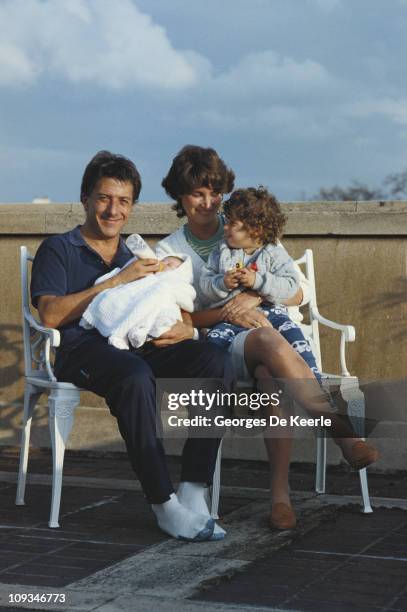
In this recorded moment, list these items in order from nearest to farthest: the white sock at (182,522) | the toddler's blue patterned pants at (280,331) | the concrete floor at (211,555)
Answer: the concrete floor at (211,555) < the white sock at (182,522) < the toddler's blue patterned pants at (280,331)

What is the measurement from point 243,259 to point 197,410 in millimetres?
771

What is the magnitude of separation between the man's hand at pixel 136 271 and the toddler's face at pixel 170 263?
0.33ft

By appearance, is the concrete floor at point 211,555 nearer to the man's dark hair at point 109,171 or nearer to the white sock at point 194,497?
the white sock at point 194,497

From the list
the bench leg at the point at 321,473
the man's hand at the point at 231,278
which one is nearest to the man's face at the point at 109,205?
the man's hand at the point at 231,278

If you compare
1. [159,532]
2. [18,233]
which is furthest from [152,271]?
[18,233]

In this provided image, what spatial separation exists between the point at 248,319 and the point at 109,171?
33.8 inches

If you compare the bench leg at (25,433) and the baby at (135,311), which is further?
the bench leg at (25,433)

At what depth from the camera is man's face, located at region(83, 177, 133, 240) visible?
14.9 feet

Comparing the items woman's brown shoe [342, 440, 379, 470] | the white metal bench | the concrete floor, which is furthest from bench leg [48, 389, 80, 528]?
woman's brown shoe [342, 440, 379, 470]

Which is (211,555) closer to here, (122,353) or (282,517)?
(282,517)

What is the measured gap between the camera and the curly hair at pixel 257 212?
4.43 meters

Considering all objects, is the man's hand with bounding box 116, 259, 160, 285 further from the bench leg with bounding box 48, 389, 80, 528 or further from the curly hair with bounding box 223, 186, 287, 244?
the bench leg with bounding box 48, 389, 80, 528

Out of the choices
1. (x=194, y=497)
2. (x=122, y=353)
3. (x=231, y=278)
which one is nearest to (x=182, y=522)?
(x=194, y=497)

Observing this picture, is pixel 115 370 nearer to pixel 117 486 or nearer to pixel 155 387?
pixel 155 387
